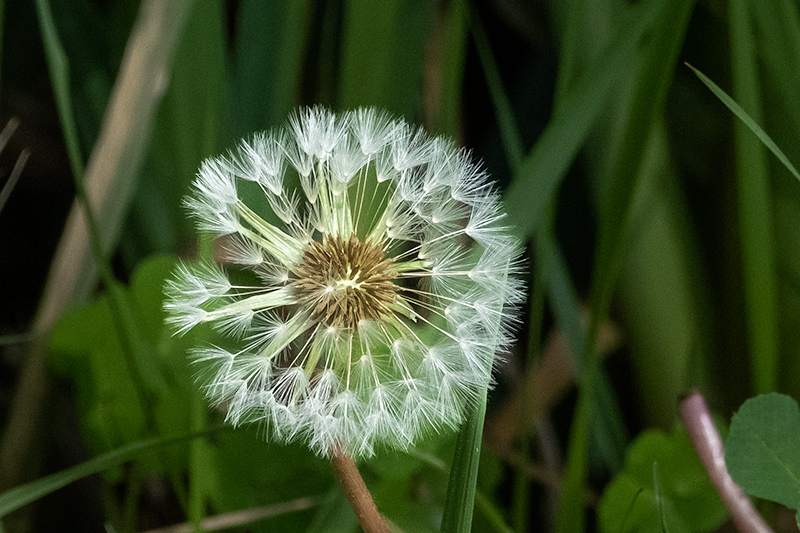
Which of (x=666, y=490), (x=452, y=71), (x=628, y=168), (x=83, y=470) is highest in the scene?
(x=452, y=71)

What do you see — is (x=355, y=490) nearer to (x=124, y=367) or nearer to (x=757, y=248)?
(x=124, y=367)

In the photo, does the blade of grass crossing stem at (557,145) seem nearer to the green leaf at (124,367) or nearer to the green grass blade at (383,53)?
the green grass blade at (383,53)

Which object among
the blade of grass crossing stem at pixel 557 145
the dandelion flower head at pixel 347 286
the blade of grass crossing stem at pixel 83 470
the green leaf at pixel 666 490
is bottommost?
the green leaf at pixel 666 490

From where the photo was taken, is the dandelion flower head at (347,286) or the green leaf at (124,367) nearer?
the dandelion flower head at (347,286)

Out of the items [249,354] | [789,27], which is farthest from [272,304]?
[789,27]

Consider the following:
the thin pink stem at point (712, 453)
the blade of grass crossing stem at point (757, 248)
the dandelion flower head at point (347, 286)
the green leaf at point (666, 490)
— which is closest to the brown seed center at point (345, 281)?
the dandelion flower head at point (347, 286)

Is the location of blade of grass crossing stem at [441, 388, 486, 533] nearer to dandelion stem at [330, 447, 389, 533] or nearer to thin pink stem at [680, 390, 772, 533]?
dandelion stem at [330, 447, 389, 533]

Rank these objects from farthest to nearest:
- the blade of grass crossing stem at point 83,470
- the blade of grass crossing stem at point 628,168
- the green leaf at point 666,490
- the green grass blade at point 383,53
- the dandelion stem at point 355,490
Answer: the green grass blade at point 383,53 < the green leaf at point 666,490 < the blade of grass crossing stem at point 628,168 < the blade of grass crossing stem at point 83,470 < the dandelion stem at point 355,490

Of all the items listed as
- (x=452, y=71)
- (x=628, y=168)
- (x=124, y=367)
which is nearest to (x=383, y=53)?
(x=452, y=71)
